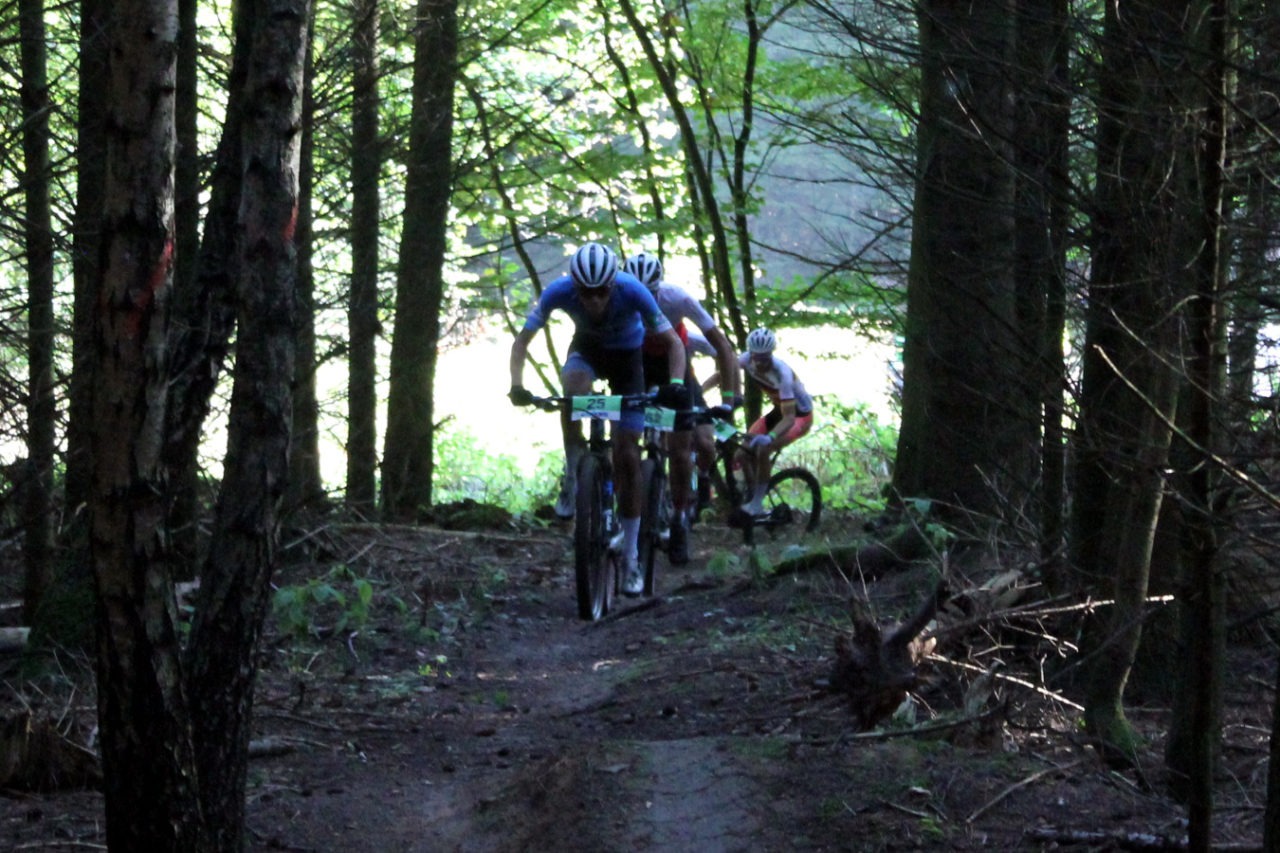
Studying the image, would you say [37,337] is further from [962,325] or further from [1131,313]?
[1131,313]

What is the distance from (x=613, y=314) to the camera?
8883mm

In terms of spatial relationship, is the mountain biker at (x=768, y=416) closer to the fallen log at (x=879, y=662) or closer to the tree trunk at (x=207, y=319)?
the fallen log at (x=879, y=662)

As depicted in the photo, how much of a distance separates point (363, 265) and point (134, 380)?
337 inches

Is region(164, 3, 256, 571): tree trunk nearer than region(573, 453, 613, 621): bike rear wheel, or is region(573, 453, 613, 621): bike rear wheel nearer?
region(164, 3, 256, 571): tree trunk

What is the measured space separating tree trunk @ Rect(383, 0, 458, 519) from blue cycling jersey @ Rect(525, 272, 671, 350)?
3.57 m

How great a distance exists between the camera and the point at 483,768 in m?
5.89

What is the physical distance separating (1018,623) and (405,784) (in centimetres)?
270

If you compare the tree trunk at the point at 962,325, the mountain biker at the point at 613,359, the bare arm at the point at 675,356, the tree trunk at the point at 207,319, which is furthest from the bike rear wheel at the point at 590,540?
the tree trunk at the point at 207,319

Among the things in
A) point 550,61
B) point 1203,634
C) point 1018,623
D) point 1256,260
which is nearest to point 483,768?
point 1018,623

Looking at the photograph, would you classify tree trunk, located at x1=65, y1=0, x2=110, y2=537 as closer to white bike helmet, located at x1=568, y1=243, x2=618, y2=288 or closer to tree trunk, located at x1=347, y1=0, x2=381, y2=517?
tree trunk, located at x1=347, y1=0, x2=381, y2=517

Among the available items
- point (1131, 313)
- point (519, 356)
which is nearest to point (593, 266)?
point (519, 356)

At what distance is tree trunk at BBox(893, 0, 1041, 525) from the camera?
6.27m

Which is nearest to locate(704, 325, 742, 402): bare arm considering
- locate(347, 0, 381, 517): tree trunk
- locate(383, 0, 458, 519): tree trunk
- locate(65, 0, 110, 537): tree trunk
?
locate(347, 0, 381, 517): tree trunk

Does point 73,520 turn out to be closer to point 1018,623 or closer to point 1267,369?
point 1018,623
